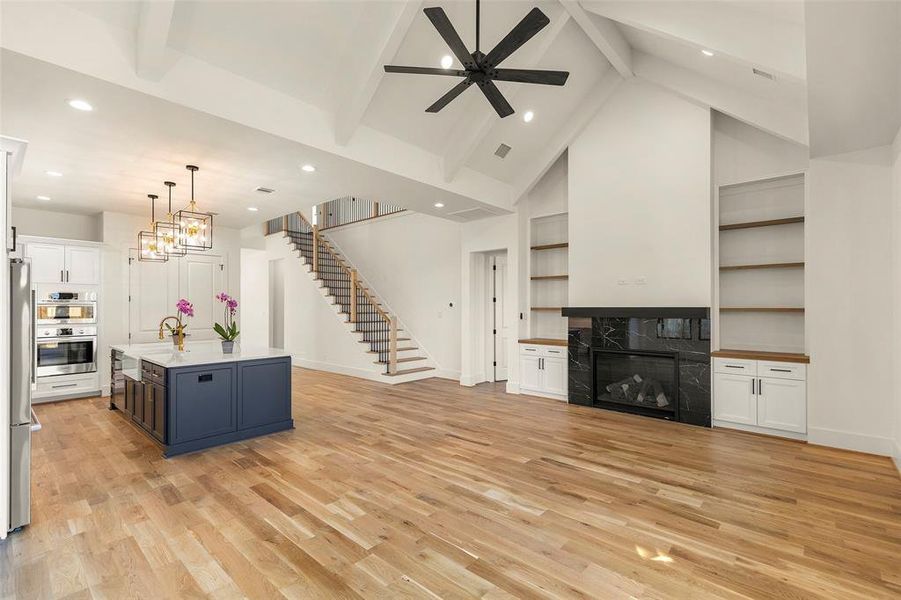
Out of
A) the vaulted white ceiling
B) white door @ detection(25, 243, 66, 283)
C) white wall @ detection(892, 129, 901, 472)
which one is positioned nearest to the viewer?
the vaulted white ceiling

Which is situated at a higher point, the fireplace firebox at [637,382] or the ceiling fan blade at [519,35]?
the ceiling fan blade at [519,35]

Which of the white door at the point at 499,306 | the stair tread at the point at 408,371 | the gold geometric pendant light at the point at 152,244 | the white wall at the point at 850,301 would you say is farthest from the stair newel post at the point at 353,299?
the white wall at the point at 850,301

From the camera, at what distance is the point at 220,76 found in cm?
363

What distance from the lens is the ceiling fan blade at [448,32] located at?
290 cm

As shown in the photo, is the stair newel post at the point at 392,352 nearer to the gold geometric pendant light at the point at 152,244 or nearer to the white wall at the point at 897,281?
the gold geometric pendant light at the point at 152,244

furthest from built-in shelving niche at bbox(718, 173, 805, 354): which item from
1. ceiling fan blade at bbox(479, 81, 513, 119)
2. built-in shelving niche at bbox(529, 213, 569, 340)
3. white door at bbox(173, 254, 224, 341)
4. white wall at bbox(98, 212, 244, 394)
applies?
white wall at bbox(98, 212, 244, 394)

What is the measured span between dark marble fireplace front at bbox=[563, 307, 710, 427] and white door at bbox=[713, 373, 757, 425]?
12 cm

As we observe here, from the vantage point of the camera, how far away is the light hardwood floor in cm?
224

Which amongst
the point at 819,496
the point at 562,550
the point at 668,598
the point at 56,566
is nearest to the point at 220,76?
the point at 56,566

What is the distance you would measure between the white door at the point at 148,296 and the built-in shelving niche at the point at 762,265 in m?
8.61

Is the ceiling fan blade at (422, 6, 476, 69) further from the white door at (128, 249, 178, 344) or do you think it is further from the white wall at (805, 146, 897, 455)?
the white door at (128, 249, 178, 344)

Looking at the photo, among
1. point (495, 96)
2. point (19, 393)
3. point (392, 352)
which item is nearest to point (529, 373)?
point (392, 352)

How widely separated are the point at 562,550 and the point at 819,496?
7.30ft

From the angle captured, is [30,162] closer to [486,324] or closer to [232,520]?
[232,520]
